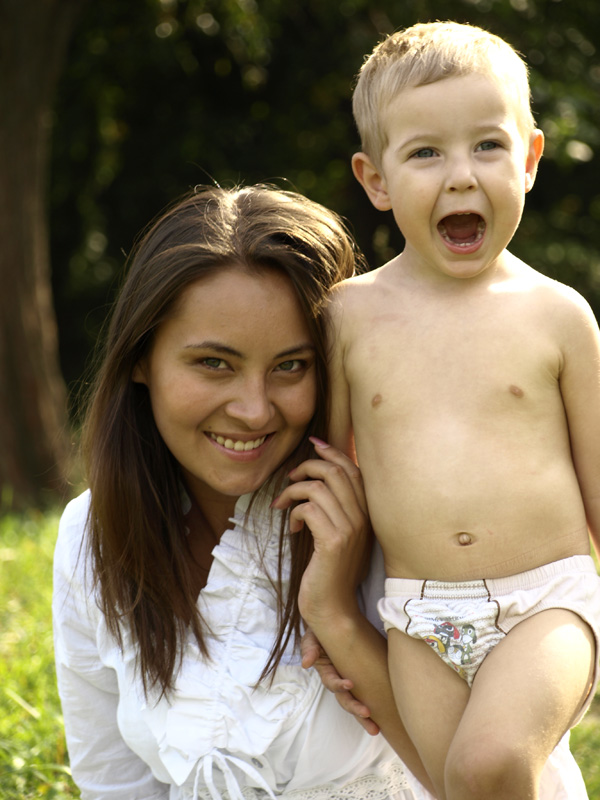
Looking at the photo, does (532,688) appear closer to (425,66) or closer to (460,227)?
(460,227)

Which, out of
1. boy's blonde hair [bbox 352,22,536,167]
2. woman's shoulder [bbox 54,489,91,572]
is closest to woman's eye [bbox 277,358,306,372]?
boy's blonde hair [bbox 352,22,536,167]

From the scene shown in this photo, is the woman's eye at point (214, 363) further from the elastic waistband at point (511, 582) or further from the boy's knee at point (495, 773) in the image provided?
the boy's knee at point (495, 773)

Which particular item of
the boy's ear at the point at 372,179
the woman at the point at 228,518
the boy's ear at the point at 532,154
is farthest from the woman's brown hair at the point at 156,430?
the boy's ear at the point at 532,154

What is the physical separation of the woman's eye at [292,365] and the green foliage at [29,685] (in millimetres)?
1428

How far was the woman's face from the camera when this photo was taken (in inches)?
84.1

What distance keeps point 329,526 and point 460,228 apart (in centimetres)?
73

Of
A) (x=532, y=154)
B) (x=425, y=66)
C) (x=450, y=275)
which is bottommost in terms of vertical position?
(x=450, y=275)

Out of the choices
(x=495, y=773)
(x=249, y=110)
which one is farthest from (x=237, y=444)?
(x=249, y=110)

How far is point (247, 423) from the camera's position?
2.14 metres

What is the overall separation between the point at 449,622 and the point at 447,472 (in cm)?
32

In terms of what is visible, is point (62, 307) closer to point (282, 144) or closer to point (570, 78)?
point (282, 144)

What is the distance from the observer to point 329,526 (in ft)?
7.18

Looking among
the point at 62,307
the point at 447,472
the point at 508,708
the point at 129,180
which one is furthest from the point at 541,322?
the point at 62,307

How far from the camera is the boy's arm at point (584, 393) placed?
206 cm
